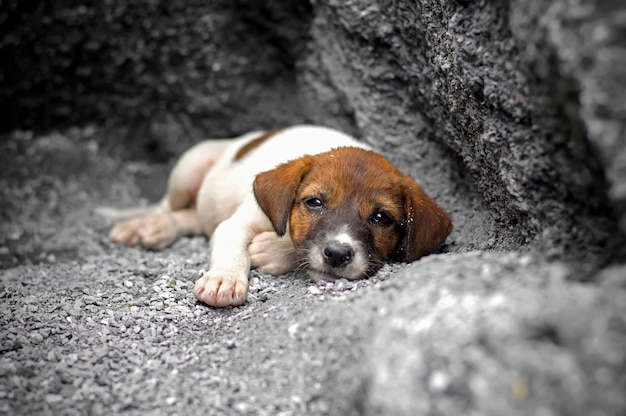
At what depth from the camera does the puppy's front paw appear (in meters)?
4.50

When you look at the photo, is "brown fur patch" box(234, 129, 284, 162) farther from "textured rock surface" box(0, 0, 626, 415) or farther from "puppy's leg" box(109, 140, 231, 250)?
"textured rock surface" box(0, 0, 626, 415)

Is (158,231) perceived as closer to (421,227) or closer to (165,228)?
(165,228)

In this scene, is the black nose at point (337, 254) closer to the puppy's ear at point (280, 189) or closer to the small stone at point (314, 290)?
the small stone at point (314, 290)

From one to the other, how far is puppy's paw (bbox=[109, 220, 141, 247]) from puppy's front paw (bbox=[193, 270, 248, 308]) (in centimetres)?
229

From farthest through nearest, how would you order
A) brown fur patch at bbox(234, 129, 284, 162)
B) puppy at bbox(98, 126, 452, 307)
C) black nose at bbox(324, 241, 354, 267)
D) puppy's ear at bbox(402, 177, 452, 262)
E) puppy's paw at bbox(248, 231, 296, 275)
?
1. brown fur patch at bbox(234, 129, 284, 162)
2. puppy's paw at bbox(248, 231, 296, 275)
3. puppy's ear at bbox(402, 177, 452, 262)
4. puppy at bbox(98, 126, 452, 307)
5. black nose at bbox(324, 241, 354, 267)

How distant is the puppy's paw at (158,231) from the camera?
6570mm

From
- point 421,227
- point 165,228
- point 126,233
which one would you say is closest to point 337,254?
point 421,227

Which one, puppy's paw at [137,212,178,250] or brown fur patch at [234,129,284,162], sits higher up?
brown fur patch at [234,129,284,162]

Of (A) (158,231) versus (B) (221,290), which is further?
(A) (158,231)

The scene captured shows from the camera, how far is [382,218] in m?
4.88

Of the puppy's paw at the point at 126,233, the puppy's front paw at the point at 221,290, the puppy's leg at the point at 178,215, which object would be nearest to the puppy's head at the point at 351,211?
the puppy's front paw at the point at 221,290

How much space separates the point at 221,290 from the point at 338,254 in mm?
821

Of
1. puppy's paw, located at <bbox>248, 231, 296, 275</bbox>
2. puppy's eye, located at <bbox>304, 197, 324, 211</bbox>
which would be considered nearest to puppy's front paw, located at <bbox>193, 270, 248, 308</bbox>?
puppy's paw, located at <bbox>248, 231, 296, 275</bbox>

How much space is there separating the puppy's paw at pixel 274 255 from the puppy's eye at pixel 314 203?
38cm
